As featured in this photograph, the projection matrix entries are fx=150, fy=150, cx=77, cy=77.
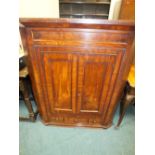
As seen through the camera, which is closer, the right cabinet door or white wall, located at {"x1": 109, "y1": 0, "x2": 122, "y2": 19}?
the right cabinet door

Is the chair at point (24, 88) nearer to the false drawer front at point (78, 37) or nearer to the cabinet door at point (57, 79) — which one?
the cabinet door at point (57, 79)

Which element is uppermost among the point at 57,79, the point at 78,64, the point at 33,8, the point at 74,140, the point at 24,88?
the point at 33,8

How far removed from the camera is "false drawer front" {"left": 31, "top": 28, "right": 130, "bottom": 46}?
39.9 inches

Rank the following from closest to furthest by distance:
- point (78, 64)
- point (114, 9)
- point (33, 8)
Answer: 1. point (78, 64)
2. point (33, 8)
3. point (114, 9)

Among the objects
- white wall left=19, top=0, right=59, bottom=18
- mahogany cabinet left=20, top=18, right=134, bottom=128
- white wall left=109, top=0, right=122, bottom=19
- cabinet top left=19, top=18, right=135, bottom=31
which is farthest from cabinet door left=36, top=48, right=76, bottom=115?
white wall left=109, top=0, right=122, bottom=19

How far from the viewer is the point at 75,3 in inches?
126

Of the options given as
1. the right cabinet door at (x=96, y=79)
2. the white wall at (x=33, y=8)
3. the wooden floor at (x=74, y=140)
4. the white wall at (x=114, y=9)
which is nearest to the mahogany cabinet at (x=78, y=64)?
the right cabinet door at (x=96, y=79)

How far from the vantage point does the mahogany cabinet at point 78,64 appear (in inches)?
39.2

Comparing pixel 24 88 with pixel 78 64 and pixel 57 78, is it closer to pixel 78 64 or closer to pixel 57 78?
pixel 57 78

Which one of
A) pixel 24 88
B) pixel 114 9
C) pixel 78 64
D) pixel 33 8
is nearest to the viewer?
pixel 78 64

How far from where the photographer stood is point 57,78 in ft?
4.05

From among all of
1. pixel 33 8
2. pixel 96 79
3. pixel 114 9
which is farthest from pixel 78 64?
pixel 114 9

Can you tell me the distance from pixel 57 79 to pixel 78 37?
1.29ft

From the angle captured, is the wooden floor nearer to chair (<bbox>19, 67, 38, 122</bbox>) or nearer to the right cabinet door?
chair (<bbox>19, 67, 38, 122</bbox>)
